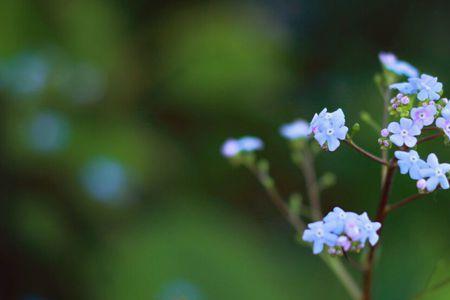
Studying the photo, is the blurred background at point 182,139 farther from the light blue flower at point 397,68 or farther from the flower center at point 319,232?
the flower center at point 319,232

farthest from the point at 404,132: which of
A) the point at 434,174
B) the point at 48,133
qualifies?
the point at 48,133

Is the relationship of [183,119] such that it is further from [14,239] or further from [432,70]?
[432,70]

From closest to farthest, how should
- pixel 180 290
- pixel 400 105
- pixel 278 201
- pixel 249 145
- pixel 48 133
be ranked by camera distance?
1. pixel 400 105
2. pixel 249 145
3. pixel 278 201
4. pixel 180 290
5. pixel 48 133

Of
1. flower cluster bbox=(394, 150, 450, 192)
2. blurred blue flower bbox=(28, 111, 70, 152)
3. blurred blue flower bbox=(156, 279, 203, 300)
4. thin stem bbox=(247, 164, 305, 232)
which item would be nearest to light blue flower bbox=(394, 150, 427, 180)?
flower cluster bbox=(394, 150, 450, 192)

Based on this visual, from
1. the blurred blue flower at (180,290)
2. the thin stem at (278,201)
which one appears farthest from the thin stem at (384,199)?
the blurred blue flower at (180,290)

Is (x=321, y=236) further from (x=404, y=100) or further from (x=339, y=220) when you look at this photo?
(x=404, y=100)

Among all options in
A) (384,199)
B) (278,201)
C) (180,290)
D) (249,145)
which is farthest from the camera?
(180,290)
